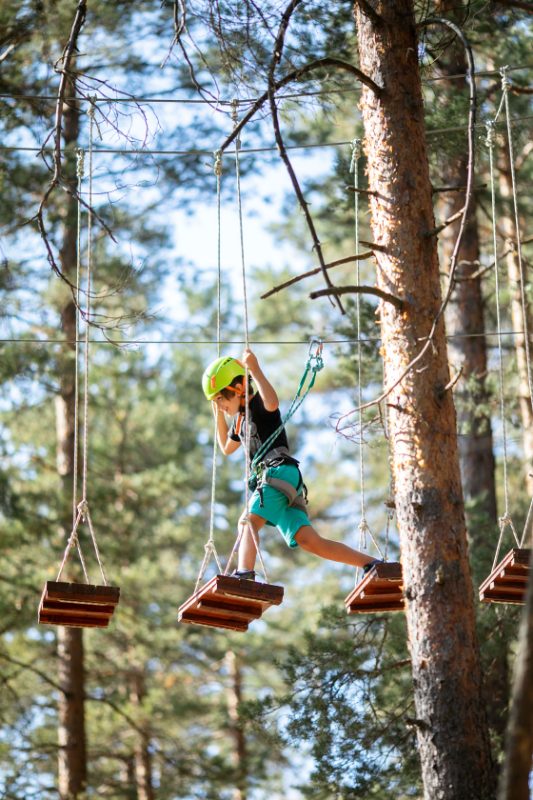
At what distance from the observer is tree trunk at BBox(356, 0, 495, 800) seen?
5.20 metres

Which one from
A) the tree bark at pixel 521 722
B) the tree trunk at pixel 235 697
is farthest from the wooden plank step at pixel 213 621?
the tree trunk at pixel 235 697

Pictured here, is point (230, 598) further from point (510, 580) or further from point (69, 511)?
point (69, 511)

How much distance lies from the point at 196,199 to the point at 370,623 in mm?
5734

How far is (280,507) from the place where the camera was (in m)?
6.55

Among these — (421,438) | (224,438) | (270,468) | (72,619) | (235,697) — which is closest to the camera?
(421,438)

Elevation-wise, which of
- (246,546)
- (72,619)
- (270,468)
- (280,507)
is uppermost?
(270,468)

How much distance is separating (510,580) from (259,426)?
1.49 metres

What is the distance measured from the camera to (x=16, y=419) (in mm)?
14812

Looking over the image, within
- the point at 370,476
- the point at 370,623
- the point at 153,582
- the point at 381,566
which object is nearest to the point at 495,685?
the point at 370,623

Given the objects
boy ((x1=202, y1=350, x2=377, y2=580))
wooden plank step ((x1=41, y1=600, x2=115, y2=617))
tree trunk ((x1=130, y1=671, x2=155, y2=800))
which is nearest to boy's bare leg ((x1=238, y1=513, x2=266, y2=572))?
boy ((x1=202, y1=350, x2=377, y2=580))

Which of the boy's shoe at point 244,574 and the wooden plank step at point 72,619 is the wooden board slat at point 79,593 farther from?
the boy's shoe at point 244,574

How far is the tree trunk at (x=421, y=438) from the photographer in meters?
5.20

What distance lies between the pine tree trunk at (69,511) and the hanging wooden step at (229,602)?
5.64m

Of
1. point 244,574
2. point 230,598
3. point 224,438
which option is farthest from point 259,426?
point 230,598
